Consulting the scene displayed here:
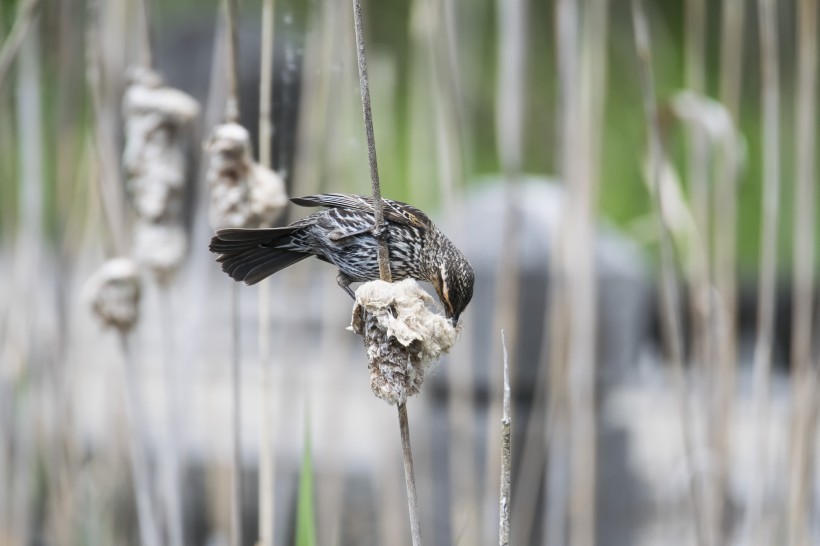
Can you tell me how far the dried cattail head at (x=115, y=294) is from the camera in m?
0.91

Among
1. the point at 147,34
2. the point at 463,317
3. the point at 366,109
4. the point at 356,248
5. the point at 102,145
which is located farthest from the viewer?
the point at 463,317

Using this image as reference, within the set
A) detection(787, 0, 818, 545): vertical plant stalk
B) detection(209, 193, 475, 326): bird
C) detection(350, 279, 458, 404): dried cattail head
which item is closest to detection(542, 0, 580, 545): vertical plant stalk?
detection(787, 0, 818, 545): vertical plant stalk

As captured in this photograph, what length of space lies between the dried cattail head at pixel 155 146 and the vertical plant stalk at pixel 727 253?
0.74 meters

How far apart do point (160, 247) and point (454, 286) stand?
13.8 inches

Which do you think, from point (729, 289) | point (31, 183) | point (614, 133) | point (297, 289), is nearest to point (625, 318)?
point (729, 289)

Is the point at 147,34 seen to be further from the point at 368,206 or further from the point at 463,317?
the point at 463,317

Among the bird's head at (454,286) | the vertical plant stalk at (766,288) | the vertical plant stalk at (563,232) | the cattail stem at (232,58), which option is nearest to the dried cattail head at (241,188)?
the cattail stem at (232,58)

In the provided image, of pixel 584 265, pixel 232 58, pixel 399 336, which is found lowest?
pixel 399 336

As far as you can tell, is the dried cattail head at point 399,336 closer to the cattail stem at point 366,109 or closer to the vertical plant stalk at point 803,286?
the cattail stem at point 366,109

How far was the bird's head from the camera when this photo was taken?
0.70m

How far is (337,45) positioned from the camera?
1022mm

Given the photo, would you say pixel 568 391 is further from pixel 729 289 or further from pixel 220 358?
pixel 220 358

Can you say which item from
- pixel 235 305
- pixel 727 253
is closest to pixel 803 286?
pixel 727 253

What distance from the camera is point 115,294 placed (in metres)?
0.91
